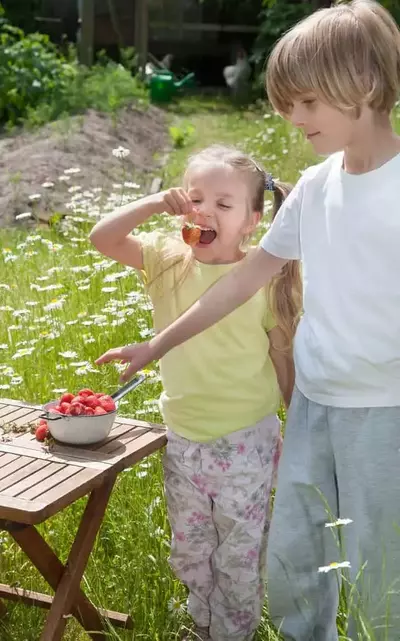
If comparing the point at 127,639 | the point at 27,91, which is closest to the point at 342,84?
the point at 127,639

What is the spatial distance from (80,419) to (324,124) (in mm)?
841

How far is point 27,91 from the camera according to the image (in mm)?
11852

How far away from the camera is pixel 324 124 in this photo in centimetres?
228

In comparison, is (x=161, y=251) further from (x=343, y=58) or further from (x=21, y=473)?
(x=343, y=58)

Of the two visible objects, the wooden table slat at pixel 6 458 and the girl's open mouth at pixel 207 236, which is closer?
the wooden table slat at pixel 6 458

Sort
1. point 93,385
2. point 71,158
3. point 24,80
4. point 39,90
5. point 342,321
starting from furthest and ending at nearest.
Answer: point 39,90, point 24,80, point 71,158, point 93,385, point 342,321

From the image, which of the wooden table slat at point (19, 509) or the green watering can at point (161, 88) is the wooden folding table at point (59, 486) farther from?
the green watering can at point (161, 88)

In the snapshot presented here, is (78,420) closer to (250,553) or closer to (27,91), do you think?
(250,553)

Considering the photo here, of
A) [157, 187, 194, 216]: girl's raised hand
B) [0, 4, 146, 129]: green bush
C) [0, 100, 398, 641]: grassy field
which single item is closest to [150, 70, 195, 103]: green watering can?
[0, 4, 146, 129]: green bush

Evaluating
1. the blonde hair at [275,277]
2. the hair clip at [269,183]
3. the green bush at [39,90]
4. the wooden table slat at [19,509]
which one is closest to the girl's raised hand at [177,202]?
the blonde hair at [275,277]

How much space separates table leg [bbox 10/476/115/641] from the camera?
2.57 m

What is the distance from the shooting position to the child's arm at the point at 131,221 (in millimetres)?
2738

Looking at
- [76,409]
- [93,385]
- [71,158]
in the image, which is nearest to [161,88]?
[71,158]

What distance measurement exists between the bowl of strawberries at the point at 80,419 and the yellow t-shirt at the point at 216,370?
26cm
